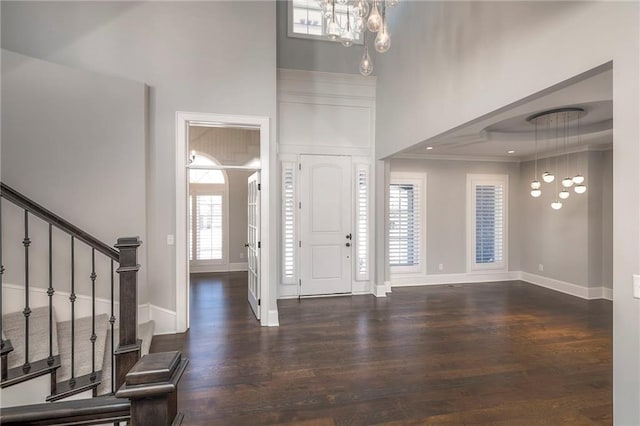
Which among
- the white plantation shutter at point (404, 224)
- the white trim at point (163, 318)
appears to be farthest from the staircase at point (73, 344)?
the white plantation shutter at point (404, 224)

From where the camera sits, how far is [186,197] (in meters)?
3.88

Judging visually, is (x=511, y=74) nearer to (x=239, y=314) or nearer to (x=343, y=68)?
(x=343, y=68)

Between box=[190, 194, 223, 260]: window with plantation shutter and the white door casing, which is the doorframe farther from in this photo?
box=[190, 194, 223, 260]: window with plantation shutter

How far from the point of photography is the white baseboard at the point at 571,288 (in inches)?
207

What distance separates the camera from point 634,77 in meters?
1.64

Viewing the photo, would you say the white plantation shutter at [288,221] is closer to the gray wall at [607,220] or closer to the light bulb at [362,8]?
the light bulb at [362,8]

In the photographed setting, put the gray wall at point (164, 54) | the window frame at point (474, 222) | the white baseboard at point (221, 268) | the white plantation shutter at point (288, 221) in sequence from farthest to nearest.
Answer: the white baseboard at point (221, 268), the window frame at point (474, 222), the white plantation shutter at point (288, 221), the gray wall at point (164, 54)

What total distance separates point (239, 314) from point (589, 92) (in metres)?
4.77

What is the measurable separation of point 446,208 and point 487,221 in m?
1.00

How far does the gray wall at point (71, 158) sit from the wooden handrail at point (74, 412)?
10.2ft

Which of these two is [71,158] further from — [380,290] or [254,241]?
[380,290]

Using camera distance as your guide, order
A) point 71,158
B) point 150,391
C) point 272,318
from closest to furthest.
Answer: point 150,391, point 71,158, point 272,318

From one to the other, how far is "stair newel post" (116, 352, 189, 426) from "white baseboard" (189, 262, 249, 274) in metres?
6.50

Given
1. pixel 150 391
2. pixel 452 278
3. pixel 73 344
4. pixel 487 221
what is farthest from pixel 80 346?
pixel 487 221
